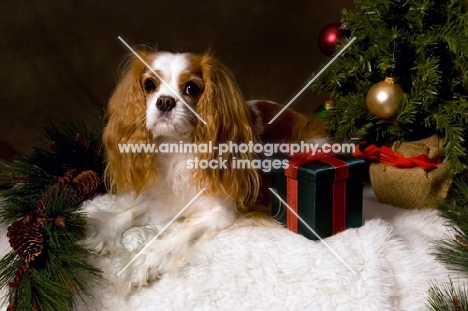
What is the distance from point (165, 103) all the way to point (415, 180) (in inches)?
31.8

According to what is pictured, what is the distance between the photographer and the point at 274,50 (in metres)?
2.51

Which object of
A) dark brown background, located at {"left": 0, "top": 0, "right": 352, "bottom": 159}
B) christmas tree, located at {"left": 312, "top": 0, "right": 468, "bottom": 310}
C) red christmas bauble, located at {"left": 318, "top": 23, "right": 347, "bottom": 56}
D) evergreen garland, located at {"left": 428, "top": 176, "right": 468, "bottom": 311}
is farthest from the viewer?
dark brown background, located at {"left": 0, "top": 0, "right": 352, "bottom": 159}

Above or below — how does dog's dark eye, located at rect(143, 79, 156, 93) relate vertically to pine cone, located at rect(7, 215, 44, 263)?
above

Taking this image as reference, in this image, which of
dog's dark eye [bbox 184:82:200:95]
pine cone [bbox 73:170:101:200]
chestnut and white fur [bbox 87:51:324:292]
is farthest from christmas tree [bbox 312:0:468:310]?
pine cone [bbox 73:170:101:200]

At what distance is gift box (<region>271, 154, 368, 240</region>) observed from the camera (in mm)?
1361

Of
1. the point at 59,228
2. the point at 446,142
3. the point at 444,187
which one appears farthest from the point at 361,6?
the point at 59,228

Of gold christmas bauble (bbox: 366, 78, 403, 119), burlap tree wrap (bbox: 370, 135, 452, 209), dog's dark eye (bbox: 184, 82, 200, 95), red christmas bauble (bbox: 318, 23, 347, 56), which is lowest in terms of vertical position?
burlap tree wrap (bbox: 370, 135, 452, 209)

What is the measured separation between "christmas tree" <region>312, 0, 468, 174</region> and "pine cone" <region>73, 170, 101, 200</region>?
74cm

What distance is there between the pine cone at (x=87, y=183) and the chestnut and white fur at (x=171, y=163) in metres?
0.17

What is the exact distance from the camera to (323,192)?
1365 millimetres

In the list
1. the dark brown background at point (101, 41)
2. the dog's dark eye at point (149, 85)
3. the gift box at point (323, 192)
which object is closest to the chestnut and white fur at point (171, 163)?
the dog's dark eye at point (149, 85)

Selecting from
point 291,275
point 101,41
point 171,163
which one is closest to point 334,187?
point 291,275

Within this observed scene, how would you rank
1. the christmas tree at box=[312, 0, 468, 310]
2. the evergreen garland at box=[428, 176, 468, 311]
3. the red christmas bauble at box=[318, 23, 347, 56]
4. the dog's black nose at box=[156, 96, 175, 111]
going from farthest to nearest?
1. the red christmas bauble at box=[318, 23, 347, 56]
2. the christmas tree at box=[312, 0, 468, 310]
3. the dog's black nose at box=[156, 96, 175, 111]
4. the evergreen garland at box=[428, 176, 468, 311]

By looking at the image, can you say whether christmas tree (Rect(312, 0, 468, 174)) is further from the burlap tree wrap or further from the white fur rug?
the white fur rug
